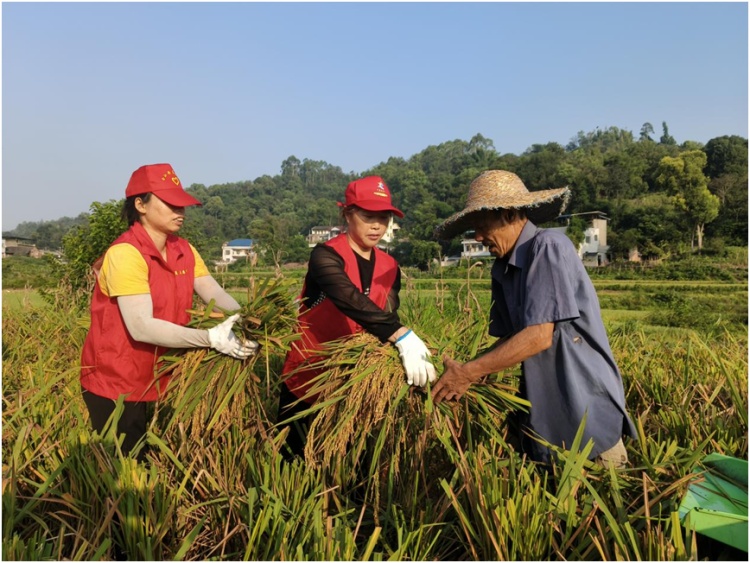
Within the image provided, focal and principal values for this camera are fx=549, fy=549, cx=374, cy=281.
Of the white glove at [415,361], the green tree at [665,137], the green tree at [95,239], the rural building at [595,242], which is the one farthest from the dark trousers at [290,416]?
the green tree at [665,137]

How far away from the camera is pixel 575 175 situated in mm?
60031

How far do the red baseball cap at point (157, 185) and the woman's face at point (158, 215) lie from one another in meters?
0.03

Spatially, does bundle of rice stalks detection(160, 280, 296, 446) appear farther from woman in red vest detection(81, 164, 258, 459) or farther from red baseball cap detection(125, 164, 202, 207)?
red baseball cap detection(125, 164, 202, 207)

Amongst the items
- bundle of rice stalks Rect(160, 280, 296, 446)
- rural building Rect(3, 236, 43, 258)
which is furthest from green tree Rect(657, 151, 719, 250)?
rural building Rect(3, 236, 43, 258)

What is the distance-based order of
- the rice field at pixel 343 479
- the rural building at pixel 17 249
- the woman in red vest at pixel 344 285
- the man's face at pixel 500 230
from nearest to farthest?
the rice field at pixel 343 479 < the man's face at pixel 500 230 < the woman in red vest at pixel 344 285 < the rural building at pixel 17 249

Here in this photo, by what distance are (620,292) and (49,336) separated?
30921mm

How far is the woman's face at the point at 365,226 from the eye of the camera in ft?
8.03

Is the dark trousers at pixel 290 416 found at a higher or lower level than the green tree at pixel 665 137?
lower

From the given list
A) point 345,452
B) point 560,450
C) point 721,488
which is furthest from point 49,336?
point 721,488

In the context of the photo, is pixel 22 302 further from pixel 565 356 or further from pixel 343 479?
pixel 565 356

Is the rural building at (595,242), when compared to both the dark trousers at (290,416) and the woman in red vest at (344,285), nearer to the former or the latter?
the woman in red vest at (344,285)

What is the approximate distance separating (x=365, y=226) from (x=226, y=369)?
2.81 feet

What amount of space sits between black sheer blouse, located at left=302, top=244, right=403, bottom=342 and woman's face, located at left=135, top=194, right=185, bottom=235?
0.57 m

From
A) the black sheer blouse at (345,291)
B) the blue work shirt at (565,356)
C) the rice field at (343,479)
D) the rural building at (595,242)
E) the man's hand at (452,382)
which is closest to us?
the rice field at (343,479)
